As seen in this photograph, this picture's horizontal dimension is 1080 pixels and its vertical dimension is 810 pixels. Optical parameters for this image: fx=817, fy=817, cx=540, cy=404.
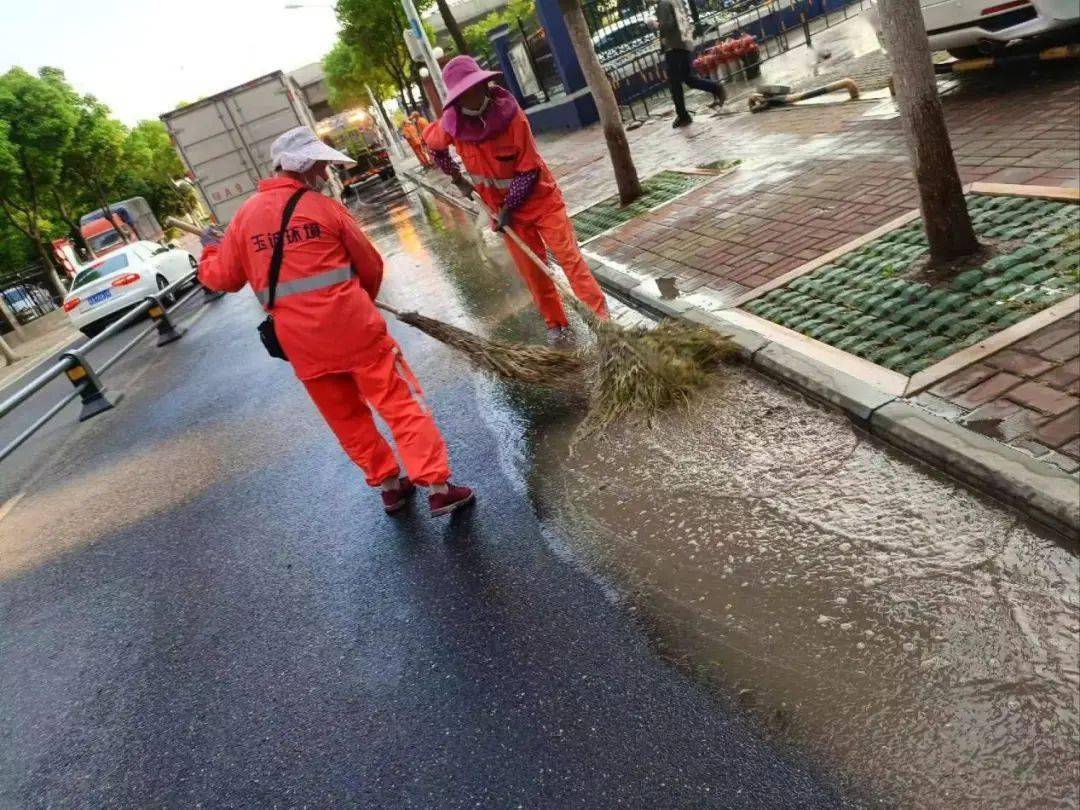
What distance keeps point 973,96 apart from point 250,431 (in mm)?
7383

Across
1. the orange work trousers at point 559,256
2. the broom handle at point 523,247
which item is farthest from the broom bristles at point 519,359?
the broom handle at point 523,247

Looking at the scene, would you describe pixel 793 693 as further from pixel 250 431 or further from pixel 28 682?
pixel 250 431

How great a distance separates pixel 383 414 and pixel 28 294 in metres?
31.5

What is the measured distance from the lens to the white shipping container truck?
19.3 m

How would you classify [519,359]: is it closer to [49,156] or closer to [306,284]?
[306,284]

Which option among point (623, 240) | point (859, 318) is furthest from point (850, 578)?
point (623, 240)

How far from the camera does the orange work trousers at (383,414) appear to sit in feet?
13.7

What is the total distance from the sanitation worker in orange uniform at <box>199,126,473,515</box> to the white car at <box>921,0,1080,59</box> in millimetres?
5603

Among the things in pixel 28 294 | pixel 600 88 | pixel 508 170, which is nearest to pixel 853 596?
pixel 508 170

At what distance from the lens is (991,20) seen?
7379 mm

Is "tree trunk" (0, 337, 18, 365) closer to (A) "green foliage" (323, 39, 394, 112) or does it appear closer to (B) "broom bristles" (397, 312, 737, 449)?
(B) "broom bristles" (397, 312, 737, 449)

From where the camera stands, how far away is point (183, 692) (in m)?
3.54

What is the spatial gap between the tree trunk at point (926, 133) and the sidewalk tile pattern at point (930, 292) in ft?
0.79

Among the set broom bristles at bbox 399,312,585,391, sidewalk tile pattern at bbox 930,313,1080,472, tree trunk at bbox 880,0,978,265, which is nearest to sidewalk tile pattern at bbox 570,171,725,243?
broom bristles at bbox 399,312,585,391
